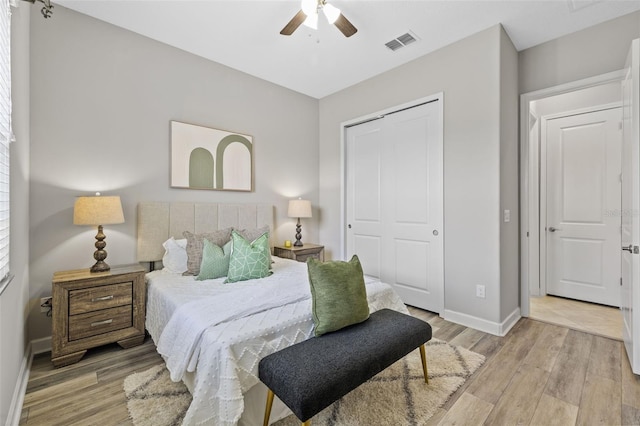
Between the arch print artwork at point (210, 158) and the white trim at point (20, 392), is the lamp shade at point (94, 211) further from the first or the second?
the white trim at point (20, 392)

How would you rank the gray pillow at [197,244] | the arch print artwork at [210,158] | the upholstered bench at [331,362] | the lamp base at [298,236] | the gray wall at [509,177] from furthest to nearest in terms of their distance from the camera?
the lamp base at [298,236]
the arch print artwork at [210,158]
the gray wall at [509,177]
the gray pillow at [197,244]
the upholstered bench at [331,362]

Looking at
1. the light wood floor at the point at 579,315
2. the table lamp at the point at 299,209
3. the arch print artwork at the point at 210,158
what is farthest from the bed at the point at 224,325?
the light wood floor at the point at 579,315

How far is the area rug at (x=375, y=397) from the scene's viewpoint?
1.63m

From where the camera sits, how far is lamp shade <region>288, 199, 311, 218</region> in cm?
391

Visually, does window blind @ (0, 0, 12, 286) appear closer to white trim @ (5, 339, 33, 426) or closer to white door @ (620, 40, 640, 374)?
white trim @ (5, 339, 33, 426)

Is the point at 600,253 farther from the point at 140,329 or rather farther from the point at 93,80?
the point at 93,80

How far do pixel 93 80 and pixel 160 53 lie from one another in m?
0.70

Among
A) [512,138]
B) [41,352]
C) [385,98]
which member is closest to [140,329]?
[41,352]

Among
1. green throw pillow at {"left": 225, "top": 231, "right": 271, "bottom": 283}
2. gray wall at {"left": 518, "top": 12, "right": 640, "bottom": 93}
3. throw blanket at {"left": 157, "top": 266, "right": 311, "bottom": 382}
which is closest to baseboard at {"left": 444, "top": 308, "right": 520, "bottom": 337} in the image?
throw blanket at {"left": 157, "top": 266, "right": 311, "bottom": 382}

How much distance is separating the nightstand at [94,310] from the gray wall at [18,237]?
201 mm

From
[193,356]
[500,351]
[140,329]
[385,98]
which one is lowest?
[500,351]

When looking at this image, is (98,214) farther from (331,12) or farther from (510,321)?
(510,321)

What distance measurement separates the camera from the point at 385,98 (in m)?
3.67

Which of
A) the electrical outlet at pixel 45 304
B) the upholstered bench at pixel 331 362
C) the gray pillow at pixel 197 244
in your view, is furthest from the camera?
the gray pillow at pixel 197 244
